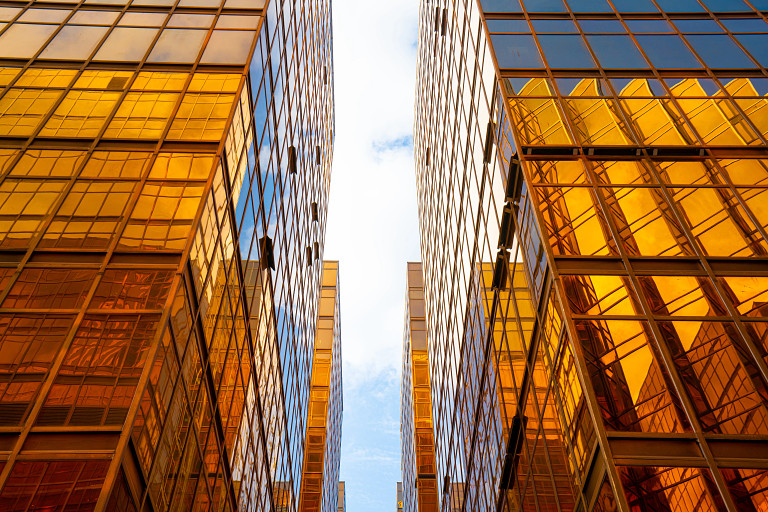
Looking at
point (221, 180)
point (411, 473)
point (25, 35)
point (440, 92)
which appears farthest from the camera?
point (411, 473)

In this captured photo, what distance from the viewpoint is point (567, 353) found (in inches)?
587

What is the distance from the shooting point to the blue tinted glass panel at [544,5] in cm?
2422

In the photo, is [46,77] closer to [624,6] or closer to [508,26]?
[508,26]

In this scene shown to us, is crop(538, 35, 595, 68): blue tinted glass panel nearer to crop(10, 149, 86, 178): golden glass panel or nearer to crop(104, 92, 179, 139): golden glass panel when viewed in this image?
crop(104, 92, 179, 139): golden glass panel

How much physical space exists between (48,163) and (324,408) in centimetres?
4479

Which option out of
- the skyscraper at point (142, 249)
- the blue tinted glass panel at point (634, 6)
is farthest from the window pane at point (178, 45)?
the blue tinted glass panel at point (634, 6)

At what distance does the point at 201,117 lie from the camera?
1980 cm

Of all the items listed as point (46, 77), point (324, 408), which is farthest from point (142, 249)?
point (324, 408)

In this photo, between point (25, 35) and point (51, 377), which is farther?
point (25, 35)

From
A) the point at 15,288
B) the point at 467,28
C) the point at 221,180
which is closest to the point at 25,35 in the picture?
the point at 221,180

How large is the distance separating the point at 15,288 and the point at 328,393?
1890 inches

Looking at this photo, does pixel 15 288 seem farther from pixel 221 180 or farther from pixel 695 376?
pixel 695 376

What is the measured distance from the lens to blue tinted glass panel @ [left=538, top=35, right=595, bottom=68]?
71.7 feet

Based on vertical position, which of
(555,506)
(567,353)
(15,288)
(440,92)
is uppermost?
(440,92)
